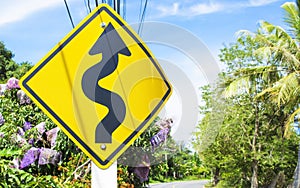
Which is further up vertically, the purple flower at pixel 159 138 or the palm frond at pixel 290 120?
the palm frond at pixel 290 120

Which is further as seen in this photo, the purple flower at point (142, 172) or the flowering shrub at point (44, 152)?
the purple flower at point (142, 172)

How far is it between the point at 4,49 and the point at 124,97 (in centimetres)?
3048

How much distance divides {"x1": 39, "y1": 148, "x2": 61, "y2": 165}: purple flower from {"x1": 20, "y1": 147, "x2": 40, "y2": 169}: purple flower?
0.29 ft

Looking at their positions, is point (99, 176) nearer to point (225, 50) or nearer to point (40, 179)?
point (40, 179)

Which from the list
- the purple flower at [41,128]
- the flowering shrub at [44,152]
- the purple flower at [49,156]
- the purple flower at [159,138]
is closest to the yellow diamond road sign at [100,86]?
the purple flower at [159,138]

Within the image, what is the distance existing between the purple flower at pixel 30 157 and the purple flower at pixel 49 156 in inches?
3.5

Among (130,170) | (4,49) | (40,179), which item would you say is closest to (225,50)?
(130,170)

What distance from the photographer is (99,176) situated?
1974mm

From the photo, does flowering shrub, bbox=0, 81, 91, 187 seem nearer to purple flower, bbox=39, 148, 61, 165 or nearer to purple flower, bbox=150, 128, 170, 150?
purple flower, bbox=39, 148, 61, 165

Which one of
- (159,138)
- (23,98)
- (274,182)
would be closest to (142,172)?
(159,138)

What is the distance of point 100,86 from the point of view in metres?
1.99

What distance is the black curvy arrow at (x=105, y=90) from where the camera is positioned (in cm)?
196

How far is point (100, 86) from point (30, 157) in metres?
2.97

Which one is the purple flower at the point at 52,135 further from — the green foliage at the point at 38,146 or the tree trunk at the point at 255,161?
the tree trunk at the point at 255,161
